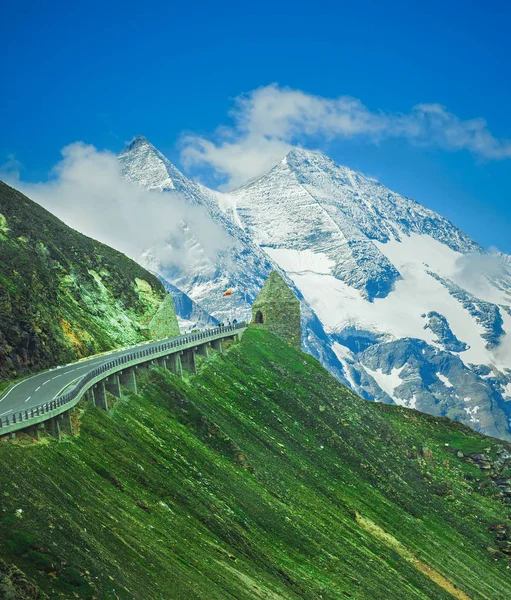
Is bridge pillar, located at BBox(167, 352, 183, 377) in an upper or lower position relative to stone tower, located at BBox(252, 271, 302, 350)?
lower

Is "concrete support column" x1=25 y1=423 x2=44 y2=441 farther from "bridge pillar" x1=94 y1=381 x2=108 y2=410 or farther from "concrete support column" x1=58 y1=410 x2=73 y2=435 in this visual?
"bridge pillar" x1=94 y1=381 x2=108 y2=410

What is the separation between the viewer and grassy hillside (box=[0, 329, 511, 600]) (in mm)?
→ 47500

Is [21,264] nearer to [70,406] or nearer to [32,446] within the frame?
[70,406]

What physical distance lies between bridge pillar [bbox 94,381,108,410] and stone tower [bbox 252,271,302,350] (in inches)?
2654

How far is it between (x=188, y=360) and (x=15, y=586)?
68019mm

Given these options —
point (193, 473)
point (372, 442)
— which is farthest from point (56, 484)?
point (372, 442)

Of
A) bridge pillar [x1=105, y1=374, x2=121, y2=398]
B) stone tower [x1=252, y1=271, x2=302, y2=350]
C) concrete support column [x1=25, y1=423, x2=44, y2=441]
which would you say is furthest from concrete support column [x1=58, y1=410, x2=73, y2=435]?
stone tower [x1=252, y1=271, x2=302, y2=350]

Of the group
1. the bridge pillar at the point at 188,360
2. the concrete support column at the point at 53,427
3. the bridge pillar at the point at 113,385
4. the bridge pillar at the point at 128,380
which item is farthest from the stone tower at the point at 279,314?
the concrete support column at the point at 53,427

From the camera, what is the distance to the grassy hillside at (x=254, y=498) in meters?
47.5

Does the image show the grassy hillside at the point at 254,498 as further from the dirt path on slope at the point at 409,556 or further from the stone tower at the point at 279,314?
the stone tower at the point at 279,314

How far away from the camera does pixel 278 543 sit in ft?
236

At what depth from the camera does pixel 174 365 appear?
99938mm

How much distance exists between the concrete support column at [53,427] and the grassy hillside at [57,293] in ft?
79.6

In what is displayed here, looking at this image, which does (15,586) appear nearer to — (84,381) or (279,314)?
(84,381)
